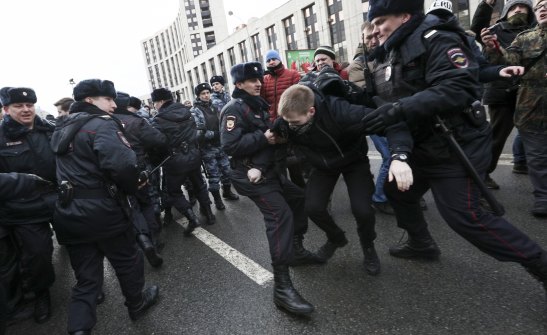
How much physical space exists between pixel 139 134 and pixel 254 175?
1892 mm

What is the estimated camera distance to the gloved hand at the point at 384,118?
173 centimetres

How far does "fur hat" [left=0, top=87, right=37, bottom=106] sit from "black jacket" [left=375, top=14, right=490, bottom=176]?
3.02 m

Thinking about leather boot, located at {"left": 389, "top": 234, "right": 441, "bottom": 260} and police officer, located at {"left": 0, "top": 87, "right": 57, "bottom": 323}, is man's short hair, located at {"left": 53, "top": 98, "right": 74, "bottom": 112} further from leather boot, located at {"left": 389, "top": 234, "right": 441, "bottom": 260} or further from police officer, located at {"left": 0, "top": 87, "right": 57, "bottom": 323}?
leather boot, located at {"left": 389, "top": 234, "right": 441, "bottom": 260}

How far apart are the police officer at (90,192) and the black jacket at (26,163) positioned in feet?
2.22

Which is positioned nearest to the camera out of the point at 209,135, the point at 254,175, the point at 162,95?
the point at 254,175

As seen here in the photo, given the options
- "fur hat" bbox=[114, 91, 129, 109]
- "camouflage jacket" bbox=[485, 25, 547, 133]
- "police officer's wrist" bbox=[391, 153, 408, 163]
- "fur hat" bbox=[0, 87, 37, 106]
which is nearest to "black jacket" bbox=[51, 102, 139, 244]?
"fur hat" bbox=[0, 87, 37, 106]

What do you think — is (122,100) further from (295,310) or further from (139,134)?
(295,310)

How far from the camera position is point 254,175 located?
241 cm

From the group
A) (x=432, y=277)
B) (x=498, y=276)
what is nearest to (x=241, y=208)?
(x=432, y=277)

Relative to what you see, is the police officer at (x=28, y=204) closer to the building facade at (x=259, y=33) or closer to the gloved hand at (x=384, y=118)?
the gloved hand at (x=384, y=118)

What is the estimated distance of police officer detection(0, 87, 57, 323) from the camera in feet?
8.60

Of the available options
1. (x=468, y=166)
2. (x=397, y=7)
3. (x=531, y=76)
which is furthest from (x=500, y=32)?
(x=468, y=166)

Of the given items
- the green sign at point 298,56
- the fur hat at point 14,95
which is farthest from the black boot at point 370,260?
the green sign at point 298,56

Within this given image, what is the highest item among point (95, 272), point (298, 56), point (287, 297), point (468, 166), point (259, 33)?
point (259, 33)
